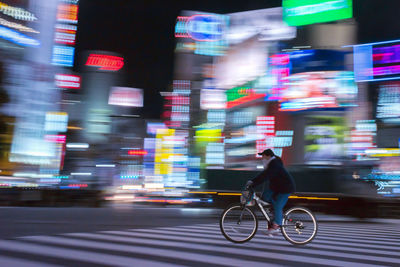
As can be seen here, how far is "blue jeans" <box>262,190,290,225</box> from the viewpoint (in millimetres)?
7586

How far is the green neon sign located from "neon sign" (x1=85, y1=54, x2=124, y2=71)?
6139 cm

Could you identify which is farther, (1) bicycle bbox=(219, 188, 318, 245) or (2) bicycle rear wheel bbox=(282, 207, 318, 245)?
(2) bicycle rear wheel bbox=(282, 207, 318, 245)

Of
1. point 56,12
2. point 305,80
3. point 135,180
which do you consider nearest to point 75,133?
point 135,180

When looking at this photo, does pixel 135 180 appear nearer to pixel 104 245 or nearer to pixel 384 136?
pixel 384 136

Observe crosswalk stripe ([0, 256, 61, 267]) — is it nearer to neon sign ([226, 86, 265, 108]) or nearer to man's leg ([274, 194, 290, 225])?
man's leg ([274, 194, 290, 225])

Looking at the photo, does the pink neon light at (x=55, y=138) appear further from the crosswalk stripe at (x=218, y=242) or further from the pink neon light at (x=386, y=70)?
the crosswalk stripe at (x=218, y=242)

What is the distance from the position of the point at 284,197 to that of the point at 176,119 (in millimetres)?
81979

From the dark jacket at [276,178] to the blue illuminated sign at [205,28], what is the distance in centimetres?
4245

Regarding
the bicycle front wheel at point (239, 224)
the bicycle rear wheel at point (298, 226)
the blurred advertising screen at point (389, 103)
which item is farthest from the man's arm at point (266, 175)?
the blurred advertising screen at point (389, 103)

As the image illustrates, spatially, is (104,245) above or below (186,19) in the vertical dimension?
below

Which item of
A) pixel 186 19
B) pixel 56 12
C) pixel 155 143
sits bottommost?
pixel 155 143

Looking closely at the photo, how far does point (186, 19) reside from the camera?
2119 inches

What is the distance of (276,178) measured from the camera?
25.0 feet

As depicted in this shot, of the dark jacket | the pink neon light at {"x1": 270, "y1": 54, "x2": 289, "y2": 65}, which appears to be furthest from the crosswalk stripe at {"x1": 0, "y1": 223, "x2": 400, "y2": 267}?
the pink neon light at {"x1": 270, "y1": 54, "x2": 289, "y2": 65}
